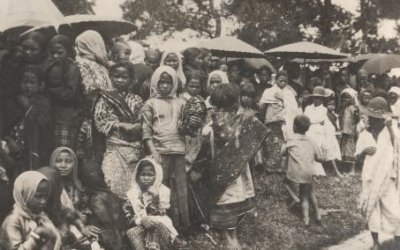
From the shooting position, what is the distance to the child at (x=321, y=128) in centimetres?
1005

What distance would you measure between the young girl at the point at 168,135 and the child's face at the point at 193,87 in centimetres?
61

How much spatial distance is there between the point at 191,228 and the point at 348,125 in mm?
5399

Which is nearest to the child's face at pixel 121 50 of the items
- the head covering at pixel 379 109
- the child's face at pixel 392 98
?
the head covering at pixel 379 109

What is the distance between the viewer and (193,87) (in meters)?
6.38

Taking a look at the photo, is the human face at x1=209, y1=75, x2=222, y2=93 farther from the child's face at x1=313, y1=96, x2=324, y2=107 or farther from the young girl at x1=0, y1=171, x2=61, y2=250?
the child's face at x1=313, y1=96, x2=324, y2=107

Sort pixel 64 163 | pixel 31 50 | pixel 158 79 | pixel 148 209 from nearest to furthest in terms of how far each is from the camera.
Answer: pixel 64 163, pixel 148 209, pixel 31 50, pixel 158 79

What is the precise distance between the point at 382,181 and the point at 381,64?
8518mm

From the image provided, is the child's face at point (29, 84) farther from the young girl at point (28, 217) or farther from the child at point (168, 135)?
the young girl at point (28, 217)

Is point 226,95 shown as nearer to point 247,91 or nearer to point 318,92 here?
point 247,91

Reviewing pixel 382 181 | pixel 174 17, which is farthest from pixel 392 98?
pixel 174 17

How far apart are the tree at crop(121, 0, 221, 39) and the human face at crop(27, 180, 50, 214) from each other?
1504cm

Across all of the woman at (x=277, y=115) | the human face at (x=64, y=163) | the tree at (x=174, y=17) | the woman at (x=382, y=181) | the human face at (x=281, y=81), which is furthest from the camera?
the tree at (x=174, y=17)

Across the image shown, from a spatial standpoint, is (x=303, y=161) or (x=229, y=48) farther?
(x=229, y=48)

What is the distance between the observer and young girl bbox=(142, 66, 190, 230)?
5566 mm
